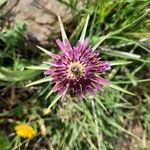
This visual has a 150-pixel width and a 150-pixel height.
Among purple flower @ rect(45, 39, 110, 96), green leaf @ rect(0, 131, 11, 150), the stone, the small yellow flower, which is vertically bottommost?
green leaf @ rect(0, 131, 11, 150)

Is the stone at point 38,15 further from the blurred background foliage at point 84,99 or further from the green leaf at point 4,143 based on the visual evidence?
the green leaf at point 4,143

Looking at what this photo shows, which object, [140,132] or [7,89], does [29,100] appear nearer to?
[7,89]

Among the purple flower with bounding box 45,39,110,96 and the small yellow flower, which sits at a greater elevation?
the purple flower with bounding box 45,39,110,96

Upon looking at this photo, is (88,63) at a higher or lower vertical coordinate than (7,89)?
higher

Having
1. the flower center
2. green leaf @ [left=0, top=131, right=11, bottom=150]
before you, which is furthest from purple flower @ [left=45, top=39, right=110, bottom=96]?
green leaf @ [left=0, top=131, right=11, bottom=150]

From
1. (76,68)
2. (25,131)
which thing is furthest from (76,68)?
(25,131)

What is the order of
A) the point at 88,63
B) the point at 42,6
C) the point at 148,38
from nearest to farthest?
the point at 88,63 → the point at 42,6 → the point at 148,38

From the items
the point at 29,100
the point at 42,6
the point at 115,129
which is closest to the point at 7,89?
the point at 29,100

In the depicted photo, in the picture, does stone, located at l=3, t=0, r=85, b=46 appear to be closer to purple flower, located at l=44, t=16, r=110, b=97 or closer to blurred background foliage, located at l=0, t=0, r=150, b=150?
blurred background foliage, located at l=0, t=0, r=150, b=150

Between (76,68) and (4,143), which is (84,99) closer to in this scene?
(4,143)
